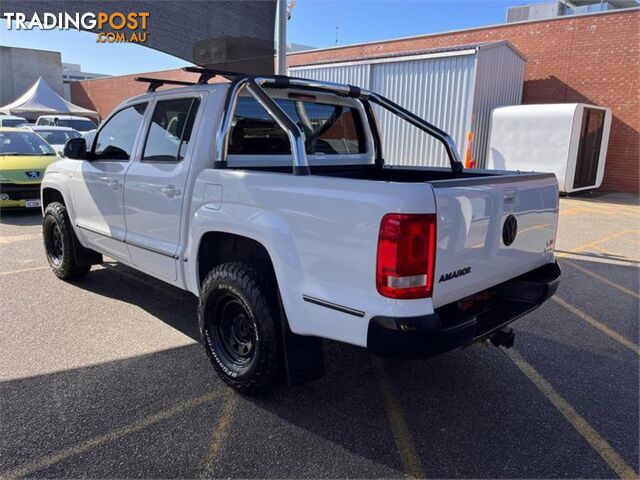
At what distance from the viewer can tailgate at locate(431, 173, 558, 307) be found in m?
2.46

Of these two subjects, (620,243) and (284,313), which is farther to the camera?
(620,243)

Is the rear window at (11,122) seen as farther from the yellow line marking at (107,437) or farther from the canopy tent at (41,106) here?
the yellow line marking at (107,437)

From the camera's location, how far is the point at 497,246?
9.35 ft

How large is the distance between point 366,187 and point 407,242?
337 mm

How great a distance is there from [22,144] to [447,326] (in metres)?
10.8

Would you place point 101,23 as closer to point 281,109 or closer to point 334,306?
point 281,109

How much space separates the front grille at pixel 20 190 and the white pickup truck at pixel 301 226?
5.38 m

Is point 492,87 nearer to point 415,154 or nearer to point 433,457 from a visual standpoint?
point 415,154

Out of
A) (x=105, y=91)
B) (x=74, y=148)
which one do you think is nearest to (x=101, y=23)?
(x=74, y=148)

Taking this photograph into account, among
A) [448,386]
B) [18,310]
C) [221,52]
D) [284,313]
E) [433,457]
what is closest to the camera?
[433,457]

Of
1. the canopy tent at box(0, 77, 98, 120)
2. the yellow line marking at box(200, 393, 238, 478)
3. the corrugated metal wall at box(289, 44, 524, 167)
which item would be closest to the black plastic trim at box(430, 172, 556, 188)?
the yellow line marking at box(200, 393, 238, 478)

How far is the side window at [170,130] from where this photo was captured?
3.64 metres

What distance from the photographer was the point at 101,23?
6.92 metres

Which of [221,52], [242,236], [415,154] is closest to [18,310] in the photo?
[242,236]
